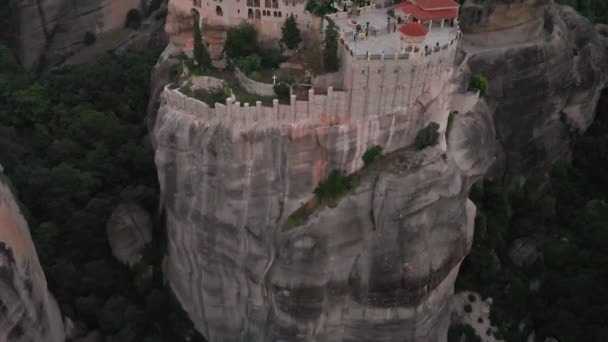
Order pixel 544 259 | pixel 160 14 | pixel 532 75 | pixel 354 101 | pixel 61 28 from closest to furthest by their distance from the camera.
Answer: pixel 354 101 < pixel 544 259 < pixel 532 75 < pixel 61 28 < pixel 160 14

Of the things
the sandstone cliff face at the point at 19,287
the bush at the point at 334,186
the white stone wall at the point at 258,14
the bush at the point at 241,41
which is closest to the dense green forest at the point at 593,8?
the white stone wall at the point at 258,14

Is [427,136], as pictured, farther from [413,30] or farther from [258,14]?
[258,14]

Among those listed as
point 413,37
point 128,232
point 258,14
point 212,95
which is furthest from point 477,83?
point 128,232

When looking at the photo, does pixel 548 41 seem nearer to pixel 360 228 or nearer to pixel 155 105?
pixel 360 228

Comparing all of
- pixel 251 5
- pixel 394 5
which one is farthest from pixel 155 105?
pixel 394 5

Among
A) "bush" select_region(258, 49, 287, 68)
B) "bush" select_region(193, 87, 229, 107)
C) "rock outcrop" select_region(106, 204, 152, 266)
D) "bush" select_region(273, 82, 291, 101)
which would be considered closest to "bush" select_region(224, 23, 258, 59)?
"bush" select_region(258, 49, 287, 68)

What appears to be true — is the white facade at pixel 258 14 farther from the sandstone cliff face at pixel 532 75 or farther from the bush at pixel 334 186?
the sandstone cliff face at pixel 532 75

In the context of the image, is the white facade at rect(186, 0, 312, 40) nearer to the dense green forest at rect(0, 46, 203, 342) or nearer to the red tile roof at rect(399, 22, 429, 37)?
the red tile roof at rect(399, 22, 429, 37)
